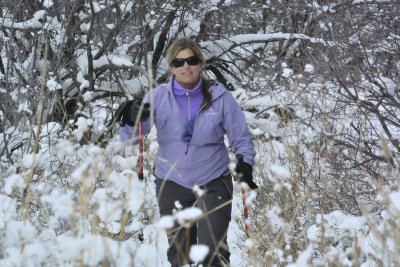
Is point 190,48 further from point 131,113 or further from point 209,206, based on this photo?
point 209,206

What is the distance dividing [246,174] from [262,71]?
186 inches

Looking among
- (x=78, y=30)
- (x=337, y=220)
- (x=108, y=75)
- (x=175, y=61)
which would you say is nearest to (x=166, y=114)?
(x=175, y=61)

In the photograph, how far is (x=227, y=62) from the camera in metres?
8.15

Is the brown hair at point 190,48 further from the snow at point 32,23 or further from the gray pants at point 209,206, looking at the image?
the snow at point 32,23

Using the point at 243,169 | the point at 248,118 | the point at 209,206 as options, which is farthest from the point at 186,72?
the point at 248,118

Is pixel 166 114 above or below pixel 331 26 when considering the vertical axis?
below

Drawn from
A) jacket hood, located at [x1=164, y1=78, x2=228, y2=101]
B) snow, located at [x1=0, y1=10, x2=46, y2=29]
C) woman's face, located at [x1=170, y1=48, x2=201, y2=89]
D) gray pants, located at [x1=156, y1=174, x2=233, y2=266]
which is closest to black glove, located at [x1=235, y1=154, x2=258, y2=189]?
gray pants, located at [x1=156, y1=174, x2=233, y2=266]

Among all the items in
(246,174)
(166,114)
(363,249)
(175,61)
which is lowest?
(363,249)

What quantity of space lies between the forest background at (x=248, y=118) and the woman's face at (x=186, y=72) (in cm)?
27

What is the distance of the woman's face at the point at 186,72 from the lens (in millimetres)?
3383

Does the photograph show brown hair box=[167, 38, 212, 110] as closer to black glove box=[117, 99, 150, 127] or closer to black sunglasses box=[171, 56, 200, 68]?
black sunglasses box=[171, 56, 200, 68]

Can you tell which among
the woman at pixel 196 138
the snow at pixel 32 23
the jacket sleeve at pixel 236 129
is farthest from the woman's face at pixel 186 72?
the snow at pixel 32 23

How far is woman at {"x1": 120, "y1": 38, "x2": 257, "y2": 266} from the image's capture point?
132 inches

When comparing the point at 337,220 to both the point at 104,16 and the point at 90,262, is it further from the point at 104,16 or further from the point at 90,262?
the point at 104,16
